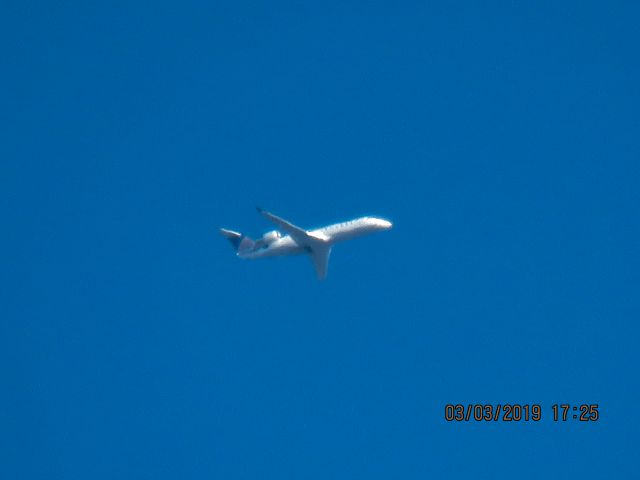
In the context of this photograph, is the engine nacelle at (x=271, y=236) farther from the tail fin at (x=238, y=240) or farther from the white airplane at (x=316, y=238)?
the tail fin at (x=238, y=240)

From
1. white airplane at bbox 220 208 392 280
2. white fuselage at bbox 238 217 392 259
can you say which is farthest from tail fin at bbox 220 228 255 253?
white fuselage at bbox 238 217 392 259

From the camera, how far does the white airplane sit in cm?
6025

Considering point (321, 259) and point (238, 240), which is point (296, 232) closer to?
point (321, 259)

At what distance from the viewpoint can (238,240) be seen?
67938 millimetres

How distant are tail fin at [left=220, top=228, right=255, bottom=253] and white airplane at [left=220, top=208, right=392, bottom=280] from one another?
2526mm

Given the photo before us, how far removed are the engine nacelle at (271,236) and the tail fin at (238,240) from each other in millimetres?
2783

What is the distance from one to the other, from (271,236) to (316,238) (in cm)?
483

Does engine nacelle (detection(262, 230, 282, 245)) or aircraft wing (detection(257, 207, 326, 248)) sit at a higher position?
engine nacelle (detection(262, 230, 282, 245))

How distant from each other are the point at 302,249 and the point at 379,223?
6123 mm

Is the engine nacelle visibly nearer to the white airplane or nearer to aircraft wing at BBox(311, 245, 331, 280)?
the white airplane

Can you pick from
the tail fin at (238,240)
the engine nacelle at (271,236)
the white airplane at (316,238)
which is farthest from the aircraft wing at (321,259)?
the tail fin at (238,240)

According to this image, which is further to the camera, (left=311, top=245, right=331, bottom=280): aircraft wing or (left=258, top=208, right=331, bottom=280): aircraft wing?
(left=311, top=245, right=331, bottom=280): aircraft wing

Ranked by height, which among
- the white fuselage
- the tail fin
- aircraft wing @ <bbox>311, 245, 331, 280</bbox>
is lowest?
aircraft wing @ <bbox>311, 245, 331, 280</bbox>

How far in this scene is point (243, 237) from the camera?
67.4m
